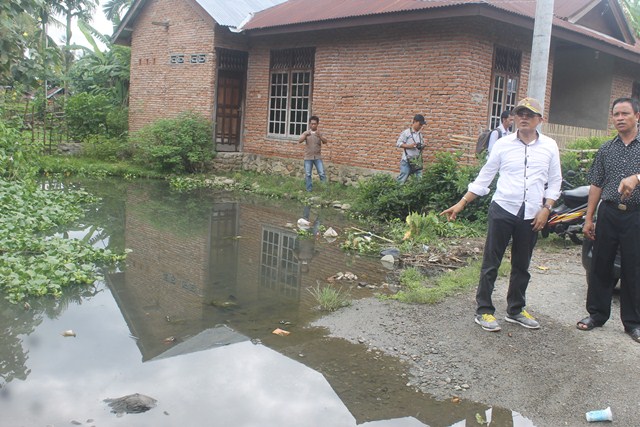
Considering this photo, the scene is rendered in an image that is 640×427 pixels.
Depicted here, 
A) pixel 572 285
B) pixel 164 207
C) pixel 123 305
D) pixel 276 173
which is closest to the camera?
pixel 123 305

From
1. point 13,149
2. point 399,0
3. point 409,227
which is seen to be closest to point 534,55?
point 409,227

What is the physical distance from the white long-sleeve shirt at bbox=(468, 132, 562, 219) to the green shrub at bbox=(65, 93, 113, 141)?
17.7 metres

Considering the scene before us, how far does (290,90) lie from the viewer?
53.8ft

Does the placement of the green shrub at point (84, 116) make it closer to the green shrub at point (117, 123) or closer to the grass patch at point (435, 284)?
the green shrub at point (117, 123)

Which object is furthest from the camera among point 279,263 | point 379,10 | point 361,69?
point 361,69

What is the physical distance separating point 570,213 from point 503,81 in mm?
6506

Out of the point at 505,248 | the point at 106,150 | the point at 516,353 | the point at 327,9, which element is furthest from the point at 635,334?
the point at 106,150

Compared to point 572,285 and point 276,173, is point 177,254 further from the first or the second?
point 276,173

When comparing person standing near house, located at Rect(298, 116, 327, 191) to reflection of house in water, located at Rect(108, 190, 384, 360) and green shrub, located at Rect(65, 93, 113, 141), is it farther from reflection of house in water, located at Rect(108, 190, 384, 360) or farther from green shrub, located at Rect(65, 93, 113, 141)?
green shrub, located at Rect(65, 93, 113, 141)

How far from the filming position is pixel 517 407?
4.04 meters

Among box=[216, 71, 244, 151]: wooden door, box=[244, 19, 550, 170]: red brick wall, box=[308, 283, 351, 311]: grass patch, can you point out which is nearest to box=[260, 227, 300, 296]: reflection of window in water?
box=[308, 283, 351, 311]: grass patch

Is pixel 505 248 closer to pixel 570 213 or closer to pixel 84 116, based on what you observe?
pixel 570 213

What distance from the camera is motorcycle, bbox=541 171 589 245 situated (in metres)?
7.44

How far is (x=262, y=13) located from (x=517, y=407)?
51.3ft
